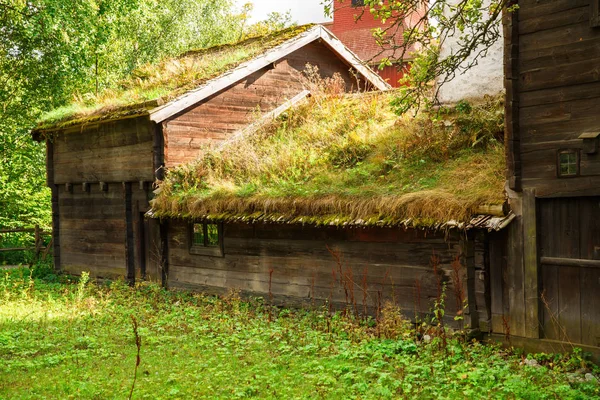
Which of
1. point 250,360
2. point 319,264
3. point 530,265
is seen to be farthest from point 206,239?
point 530,265

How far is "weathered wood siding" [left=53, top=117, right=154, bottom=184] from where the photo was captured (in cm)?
1644

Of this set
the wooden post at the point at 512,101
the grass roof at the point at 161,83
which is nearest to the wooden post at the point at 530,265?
the wooden post at the point at 512,101

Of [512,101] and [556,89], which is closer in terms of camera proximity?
[556,89]

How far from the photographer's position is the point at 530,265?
9.29 m

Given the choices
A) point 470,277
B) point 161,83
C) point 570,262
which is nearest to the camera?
point 570,262

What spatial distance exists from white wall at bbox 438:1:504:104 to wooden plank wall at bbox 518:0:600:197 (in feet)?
12.6

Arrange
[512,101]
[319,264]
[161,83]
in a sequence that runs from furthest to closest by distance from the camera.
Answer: [161,83]
[319,264]
[512,101]

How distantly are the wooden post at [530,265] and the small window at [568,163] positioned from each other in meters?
0.51

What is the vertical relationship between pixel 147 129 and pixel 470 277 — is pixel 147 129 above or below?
above

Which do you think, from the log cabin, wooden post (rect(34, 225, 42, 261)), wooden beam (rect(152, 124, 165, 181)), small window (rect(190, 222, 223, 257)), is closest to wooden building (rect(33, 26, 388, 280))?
wooden beam (rect(152, 124, 165, 181))

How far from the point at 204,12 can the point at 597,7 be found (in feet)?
96.3

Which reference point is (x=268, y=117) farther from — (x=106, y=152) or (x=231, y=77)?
(x=106, y=152)

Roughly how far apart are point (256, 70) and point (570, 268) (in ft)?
34.9

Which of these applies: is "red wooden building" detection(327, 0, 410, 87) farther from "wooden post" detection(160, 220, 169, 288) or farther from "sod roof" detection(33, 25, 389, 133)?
"wooden post" detection(160, 220, 169, 288)
